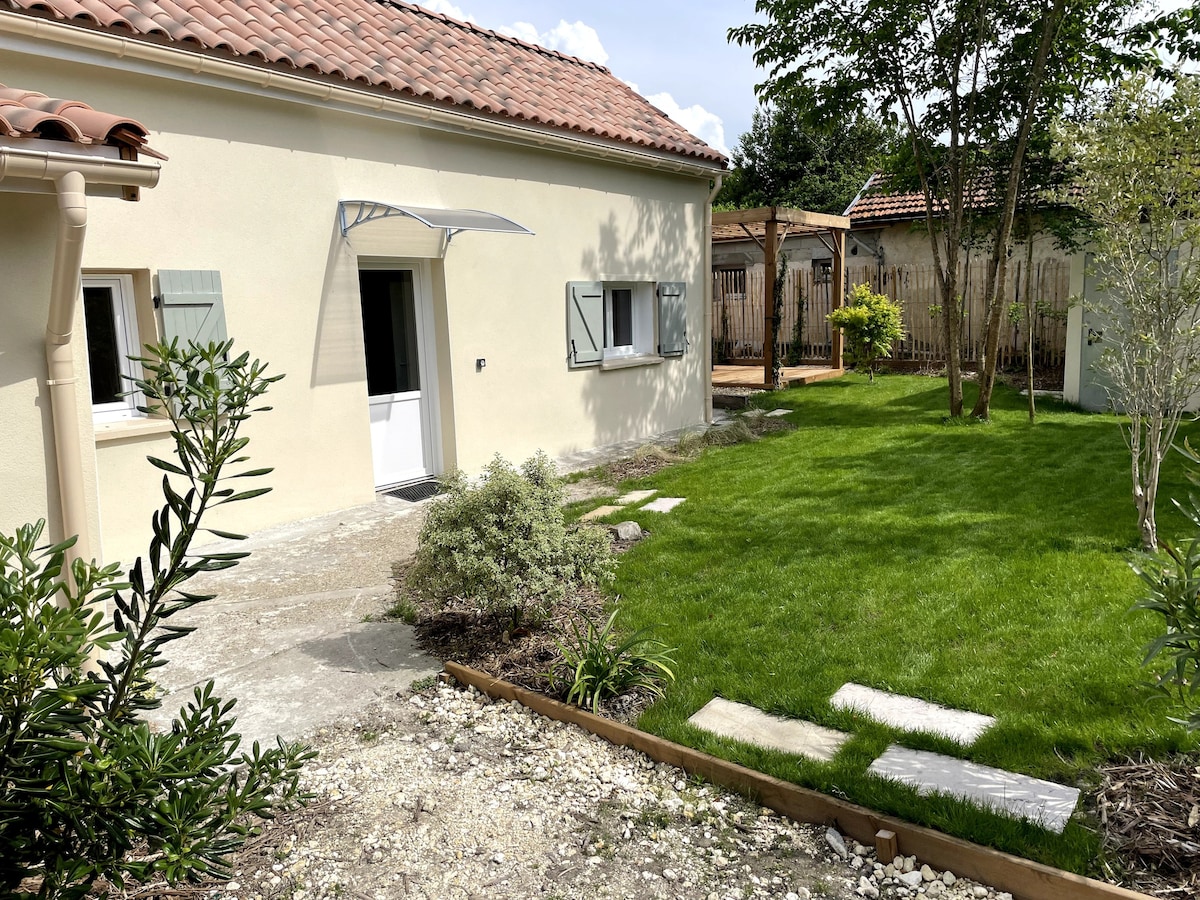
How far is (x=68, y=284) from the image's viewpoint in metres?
4.00

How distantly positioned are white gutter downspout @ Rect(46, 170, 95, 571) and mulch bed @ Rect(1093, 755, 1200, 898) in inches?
173

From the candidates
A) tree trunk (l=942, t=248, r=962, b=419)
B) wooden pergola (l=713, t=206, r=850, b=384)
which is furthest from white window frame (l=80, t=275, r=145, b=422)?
wooden pergola (l=713, t=206, r=850, b=384)

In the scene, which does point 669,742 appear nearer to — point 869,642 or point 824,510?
point 869,642

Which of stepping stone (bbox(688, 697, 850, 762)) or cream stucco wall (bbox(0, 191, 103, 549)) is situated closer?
stepping stone (bbox(688, 697, 850, 762))

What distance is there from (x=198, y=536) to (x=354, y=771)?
401cm

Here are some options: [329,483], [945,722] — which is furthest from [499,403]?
[945,722]

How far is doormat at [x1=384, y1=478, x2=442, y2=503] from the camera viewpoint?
28.5ft

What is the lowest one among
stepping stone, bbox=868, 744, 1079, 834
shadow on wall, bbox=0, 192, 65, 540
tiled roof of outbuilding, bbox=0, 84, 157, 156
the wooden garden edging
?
the wooden garden edging

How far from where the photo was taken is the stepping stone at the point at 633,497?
27.2 ft

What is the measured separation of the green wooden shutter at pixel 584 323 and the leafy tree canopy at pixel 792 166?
20311 millimetres

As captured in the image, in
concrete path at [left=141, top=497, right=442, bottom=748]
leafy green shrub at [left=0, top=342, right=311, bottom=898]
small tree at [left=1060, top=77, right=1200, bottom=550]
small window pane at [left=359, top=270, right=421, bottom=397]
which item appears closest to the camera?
leafy green shrub at [left=0, top=342, right=311, bottom=898]

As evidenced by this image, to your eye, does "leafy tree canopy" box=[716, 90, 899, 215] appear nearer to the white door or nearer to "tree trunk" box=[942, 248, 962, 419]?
"tree trunk" box=[942, 248, 962, 419]

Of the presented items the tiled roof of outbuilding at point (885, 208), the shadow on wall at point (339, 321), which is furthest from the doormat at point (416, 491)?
the tiled roof of outbuilding at point (885, 208)

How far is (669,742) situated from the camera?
3832mm
